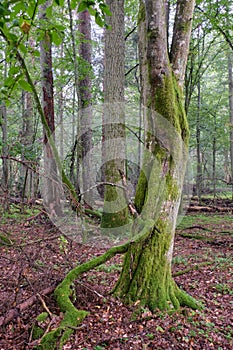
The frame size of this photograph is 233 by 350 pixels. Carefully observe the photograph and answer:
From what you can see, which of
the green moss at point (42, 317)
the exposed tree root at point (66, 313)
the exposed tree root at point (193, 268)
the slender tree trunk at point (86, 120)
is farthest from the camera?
the slender tree trunk at point (86, 120)

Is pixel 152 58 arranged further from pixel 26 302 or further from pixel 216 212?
pixel 216 212

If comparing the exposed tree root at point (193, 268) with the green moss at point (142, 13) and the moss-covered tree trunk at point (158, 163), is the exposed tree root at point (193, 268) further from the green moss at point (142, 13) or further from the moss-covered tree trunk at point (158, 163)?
the green moss at point (142, 13)

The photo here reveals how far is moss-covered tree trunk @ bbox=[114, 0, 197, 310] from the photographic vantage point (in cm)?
322

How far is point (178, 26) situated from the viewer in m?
3.44

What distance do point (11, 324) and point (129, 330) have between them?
1217 millimetres

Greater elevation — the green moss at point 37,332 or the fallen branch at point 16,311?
the fallen branch at point 16,311

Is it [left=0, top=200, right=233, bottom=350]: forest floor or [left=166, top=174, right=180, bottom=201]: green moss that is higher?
[left=166, top=174, right=180, bottom=201]: green moss

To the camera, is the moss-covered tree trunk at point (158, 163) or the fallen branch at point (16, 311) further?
the moss-covered tree trunk at point (158, 163)

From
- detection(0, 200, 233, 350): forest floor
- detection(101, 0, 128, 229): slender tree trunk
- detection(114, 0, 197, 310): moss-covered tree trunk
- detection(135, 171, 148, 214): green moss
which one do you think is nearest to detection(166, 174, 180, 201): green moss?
detection(114, 0, 197, 310): moss-covered tree trunk

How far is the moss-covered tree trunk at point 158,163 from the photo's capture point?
3.22m

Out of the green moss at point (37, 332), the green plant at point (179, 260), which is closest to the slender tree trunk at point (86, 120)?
the green plant at point (179, 260)

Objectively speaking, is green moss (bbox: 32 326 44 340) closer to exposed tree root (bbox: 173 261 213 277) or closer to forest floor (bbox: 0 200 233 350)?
forest floor (bbox: 0 200 233 350)

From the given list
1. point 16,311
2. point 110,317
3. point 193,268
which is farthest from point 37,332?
point 193,268

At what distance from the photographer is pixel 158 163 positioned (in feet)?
10.9
